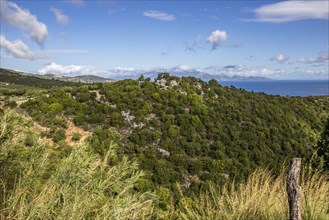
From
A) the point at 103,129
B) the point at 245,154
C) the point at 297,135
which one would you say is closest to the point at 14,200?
the point at 103,129

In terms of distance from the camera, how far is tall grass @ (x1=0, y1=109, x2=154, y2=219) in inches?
135

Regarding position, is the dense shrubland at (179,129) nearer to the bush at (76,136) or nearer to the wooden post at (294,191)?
the bush at (76,136)

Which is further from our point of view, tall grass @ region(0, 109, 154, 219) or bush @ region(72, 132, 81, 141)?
bush @ region(72, 132, 81, 141)

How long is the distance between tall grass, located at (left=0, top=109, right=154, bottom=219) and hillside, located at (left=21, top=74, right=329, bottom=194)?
13818 millimetres

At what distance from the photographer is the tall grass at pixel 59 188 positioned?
343 cm

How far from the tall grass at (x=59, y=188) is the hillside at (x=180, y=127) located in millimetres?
13818

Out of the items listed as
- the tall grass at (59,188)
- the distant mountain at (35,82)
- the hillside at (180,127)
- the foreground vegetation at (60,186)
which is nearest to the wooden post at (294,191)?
the foreground vegetation at (60,186)

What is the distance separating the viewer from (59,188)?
13.1 feet

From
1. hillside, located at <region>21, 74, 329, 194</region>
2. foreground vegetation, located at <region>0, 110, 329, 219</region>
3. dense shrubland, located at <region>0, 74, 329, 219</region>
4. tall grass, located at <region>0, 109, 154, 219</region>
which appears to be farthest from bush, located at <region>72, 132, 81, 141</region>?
tall grass, located at <region>0, 109, 154, 219</region>

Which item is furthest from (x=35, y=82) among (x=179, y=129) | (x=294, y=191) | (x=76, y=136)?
(x=294, y=191)

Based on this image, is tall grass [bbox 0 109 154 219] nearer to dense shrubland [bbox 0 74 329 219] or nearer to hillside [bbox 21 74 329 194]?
dense shrubland [bbox 0 74 329 219]

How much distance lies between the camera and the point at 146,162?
21531 millimetres

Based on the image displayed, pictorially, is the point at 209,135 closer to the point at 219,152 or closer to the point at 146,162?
the point at 219,152

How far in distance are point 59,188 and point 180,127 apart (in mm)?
23114
